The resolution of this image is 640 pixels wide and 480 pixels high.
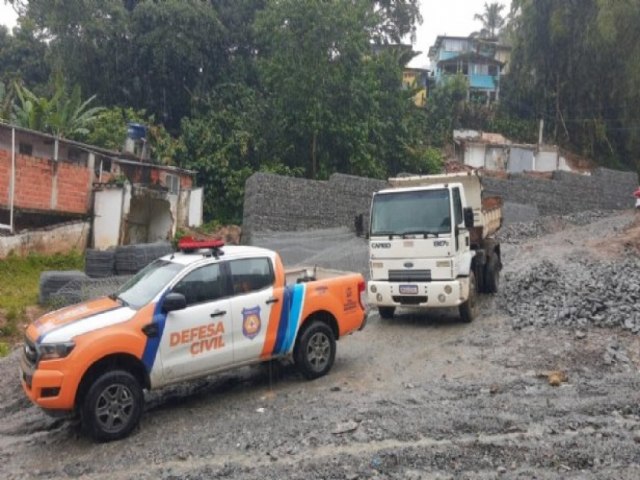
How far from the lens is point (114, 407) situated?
599 cm

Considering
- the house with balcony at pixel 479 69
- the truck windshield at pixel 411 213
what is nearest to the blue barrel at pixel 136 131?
the truck windshield at pixel 411 213

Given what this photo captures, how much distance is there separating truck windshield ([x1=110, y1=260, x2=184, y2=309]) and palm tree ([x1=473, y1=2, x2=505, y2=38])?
195ft

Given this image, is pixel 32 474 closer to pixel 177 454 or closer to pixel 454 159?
pixel 177 454

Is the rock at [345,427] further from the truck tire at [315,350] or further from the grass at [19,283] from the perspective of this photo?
the grass at [19,283]

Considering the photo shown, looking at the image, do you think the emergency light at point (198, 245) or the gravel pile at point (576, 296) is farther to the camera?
the gravel pile at point (576, 296)

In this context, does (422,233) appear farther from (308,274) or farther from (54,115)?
(54,115)

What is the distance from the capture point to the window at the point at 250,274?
23.3 ft

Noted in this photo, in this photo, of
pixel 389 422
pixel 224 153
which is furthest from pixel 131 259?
pixel 224 153

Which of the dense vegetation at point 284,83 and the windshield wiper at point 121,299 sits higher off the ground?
the dense vegetation at point 284,83

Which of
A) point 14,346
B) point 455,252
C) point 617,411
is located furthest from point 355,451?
point 14,346

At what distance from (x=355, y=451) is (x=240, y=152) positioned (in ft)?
63.1

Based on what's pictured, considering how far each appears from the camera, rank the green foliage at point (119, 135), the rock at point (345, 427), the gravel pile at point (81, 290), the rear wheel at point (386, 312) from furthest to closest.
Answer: the green foliage at point (119, 135), the gravel pile at point (81, 290), the rear wheel at point (386, 312), the rock at point (345, 427)

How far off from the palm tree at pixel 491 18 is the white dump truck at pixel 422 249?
181ft

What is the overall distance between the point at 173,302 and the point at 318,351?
2.34 meters
